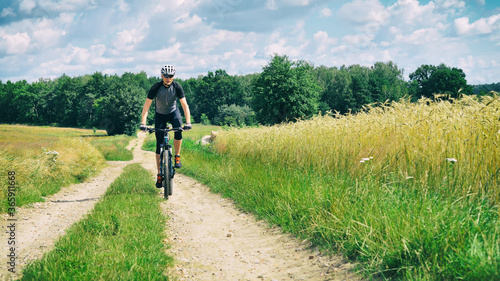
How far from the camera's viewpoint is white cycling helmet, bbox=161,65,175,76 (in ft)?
24.6

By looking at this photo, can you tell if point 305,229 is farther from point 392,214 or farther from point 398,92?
point 398,92

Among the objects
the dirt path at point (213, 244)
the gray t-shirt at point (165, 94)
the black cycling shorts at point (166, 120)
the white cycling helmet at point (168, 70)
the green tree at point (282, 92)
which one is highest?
the green tree at point (282, 92)

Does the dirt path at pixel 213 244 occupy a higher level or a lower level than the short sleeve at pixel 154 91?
lower

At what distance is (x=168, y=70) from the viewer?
755cm

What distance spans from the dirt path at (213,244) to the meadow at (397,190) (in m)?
0.30

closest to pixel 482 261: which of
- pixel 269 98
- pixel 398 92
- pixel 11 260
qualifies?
pixel 11 260

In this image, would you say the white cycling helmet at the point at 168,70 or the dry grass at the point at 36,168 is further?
the dry grass at the point at 36,168

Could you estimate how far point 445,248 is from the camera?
313 centimetres

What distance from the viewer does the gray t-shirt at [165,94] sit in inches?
306

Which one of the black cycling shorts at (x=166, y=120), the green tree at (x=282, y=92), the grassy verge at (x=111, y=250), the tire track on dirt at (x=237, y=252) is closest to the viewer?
the grassy verge at (x=111, y=250)

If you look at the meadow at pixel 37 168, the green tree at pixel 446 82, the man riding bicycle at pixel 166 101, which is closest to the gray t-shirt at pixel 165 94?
the man riding bicycle at pixel 166 101

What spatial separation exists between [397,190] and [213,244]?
3.04 m

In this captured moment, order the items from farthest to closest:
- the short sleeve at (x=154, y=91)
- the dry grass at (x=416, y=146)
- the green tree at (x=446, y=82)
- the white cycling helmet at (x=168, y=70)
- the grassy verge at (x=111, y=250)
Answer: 1. the green tree at (x=446, y=82)
2. the short sleeve at (x=154, y=91)
3. the white cycling helmet at (x=168, y=70)
4. the dry grass at (x=416, y=146)
5. the grassy verge at (x=111, y=250)

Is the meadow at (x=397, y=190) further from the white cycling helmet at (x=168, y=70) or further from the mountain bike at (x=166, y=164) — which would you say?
the white cycling helmet at (x=168, y=70)
